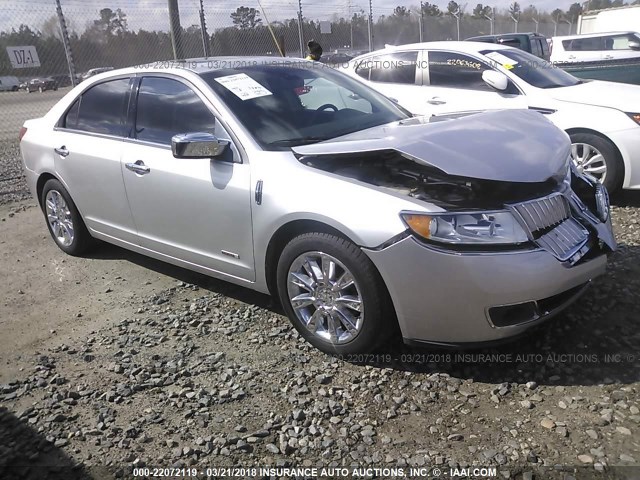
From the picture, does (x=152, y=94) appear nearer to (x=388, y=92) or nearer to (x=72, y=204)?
(x=72, y=204)

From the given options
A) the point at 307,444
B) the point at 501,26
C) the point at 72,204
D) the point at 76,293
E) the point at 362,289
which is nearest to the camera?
the point at 307,444

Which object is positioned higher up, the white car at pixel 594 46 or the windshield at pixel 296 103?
the windshield at pixel 296 103

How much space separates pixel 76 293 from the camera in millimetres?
4297

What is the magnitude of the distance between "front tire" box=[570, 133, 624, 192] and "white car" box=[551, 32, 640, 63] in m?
11.0

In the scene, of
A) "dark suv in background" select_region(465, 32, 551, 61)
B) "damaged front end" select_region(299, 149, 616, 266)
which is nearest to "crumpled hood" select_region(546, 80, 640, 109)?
"damaged front end" select_region(299, 149, 616, 266)

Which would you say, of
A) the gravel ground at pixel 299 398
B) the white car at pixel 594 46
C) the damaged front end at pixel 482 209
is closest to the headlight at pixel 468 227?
the damaged front end at pixel 482 209

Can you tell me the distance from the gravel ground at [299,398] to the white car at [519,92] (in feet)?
6.12

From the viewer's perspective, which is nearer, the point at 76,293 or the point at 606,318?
the point at 606,318

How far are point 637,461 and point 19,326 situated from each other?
3.79m

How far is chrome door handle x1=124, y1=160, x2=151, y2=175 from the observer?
3.77 metres

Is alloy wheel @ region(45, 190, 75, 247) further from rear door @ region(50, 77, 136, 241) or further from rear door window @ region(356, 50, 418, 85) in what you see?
rear door window @ region(356, 50, 418, 85)

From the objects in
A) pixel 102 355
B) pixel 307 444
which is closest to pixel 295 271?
pixel 307 444

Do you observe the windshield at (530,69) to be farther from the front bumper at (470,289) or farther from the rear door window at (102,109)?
the rear door window at (102,109)

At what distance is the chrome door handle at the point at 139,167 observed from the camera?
12.4ft
